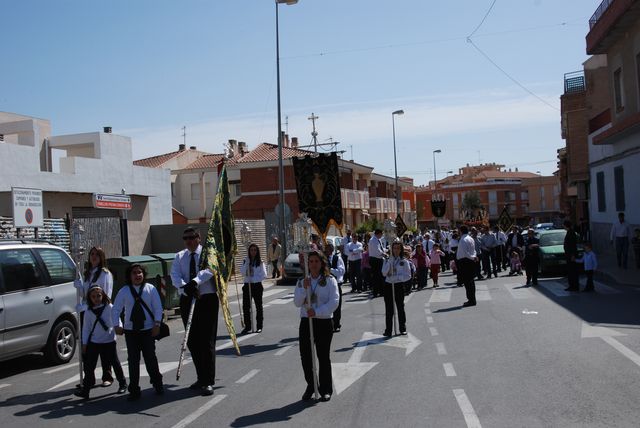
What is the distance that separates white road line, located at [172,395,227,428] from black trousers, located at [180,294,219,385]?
0.38 meters

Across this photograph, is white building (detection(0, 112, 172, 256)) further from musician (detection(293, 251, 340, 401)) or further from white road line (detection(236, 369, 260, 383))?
musician (detection(293, 251, 340, 401))

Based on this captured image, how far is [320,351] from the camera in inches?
307

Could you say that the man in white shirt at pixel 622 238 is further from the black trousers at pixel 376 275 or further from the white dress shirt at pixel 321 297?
the white dress shirt at pixel 321 297

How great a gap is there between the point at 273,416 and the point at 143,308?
2.24 metres

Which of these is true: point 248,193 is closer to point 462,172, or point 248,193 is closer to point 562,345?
point 562,345

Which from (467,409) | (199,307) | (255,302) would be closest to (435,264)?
(255,302)

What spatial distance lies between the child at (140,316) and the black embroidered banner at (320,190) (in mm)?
6679

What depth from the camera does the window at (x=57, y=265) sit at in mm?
10828

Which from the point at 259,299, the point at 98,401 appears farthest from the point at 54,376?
the point at 259,299

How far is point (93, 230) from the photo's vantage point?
70.9ft

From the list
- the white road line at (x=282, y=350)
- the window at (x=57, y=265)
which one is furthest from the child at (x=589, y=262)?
the window at (x=57, y=265)

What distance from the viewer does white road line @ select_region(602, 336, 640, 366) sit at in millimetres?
9073

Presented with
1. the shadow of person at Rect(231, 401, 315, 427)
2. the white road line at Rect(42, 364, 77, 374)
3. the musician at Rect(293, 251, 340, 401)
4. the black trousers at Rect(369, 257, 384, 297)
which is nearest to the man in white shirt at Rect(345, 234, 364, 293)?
the black trousers at Rect(369, 257, 384, 297)

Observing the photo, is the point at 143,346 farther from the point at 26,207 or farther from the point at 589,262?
the point at 589,262
